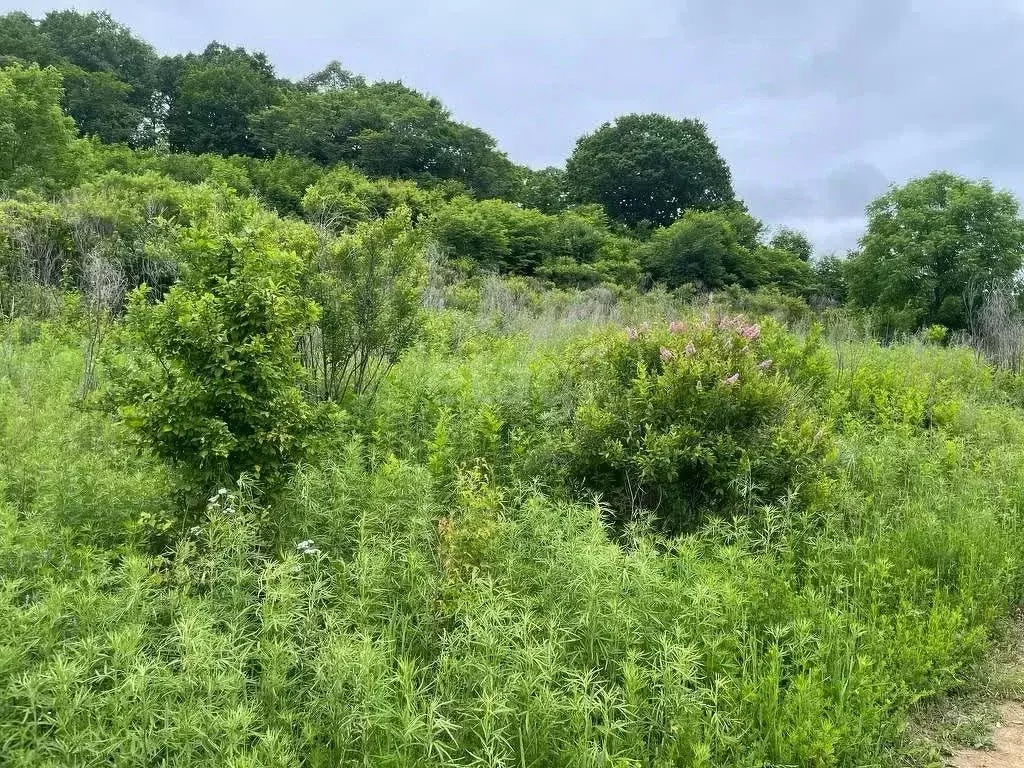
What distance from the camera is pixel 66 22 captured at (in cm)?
4638

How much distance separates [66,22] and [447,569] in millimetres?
57994

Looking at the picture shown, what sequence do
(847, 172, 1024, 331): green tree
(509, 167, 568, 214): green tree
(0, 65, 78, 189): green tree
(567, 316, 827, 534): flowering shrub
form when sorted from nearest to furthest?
(567, 316, 827, 534): flowering shrub, (0, 65, 78, 189): green tree, (847, 172, 1024, 331): green tree, (509, 167, 568, 214): green tree

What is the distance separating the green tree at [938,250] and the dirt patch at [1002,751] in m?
20.8

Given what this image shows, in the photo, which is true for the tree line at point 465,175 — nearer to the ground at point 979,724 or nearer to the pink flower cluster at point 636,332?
the pink flower cluster at point 636,332

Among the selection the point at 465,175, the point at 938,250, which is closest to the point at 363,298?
the point at 938,250

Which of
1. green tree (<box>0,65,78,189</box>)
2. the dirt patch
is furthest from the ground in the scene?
green tree (<box>0,65,78,189</box>)

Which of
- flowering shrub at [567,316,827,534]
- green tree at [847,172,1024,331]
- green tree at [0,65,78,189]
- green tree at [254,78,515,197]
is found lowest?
flowering shrub at [567,316,827,534]

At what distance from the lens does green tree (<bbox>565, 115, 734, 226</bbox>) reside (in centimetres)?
4381

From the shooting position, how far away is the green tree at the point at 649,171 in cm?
4381

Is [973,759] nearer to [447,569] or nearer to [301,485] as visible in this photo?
[447,569]

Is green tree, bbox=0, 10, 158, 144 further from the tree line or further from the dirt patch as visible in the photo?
the dirt patch

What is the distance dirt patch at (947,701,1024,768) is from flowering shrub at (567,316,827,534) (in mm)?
1770

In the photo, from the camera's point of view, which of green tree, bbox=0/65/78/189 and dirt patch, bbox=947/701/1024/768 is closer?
dirt patch, bbox=947/701/1024/768

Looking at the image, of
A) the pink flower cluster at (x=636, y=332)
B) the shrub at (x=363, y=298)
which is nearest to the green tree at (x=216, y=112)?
the shrub at (x=363, y=298)
